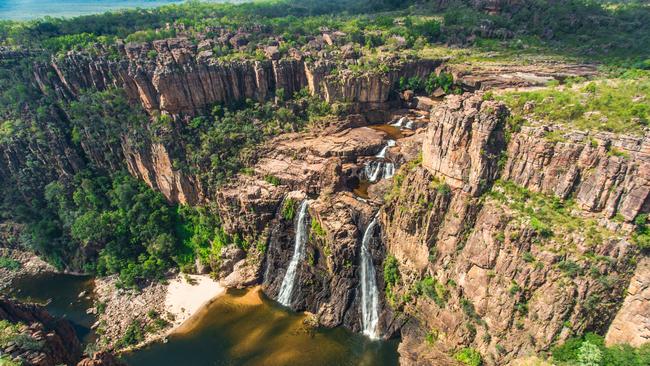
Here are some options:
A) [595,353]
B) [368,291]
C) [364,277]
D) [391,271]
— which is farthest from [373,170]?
[595,353]

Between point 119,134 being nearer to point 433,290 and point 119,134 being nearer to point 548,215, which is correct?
point 433,290

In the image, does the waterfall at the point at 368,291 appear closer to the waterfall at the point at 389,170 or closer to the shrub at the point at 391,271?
the shrub at the point at 391,271

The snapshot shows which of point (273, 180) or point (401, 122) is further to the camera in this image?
point (401, 122)

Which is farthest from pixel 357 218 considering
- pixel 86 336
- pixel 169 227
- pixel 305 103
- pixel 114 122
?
pixel 114 122

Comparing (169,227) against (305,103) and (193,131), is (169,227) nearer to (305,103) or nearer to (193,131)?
(193,131)

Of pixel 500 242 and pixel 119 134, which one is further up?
pixel 119 134

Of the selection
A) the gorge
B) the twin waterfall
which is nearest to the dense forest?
the gorge
